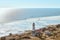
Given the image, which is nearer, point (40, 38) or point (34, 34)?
point (40, 38)

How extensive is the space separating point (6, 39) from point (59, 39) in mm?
Result: 3929

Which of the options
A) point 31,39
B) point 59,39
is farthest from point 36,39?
point 59,39

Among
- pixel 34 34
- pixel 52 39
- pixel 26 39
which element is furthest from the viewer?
pixel 34 34

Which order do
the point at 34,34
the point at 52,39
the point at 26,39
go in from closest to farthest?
the point at 26,39 → the point at 52,39 → the point at 34,34

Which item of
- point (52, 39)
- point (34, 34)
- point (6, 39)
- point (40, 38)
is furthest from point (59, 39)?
point (6, 39)

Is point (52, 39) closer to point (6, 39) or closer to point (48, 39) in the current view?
point (48, 39)

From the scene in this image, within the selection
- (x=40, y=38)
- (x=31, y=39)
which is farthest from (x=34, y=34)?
(x=31, y=39)

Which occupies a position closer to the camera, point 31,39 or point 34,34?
point 31,39

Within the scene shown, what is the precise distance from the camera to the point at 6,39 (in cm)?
1314

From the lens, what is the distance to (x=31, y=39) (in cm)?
1228

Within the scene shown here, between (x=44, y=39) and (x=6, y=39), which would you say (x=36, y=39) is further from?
(x=6, y=39)

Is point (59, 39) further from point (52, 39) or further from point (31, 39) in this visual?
point (31, 39)

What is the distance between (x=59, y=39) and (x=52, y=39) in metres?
0.67

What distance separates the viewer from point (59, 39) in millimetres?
12461
